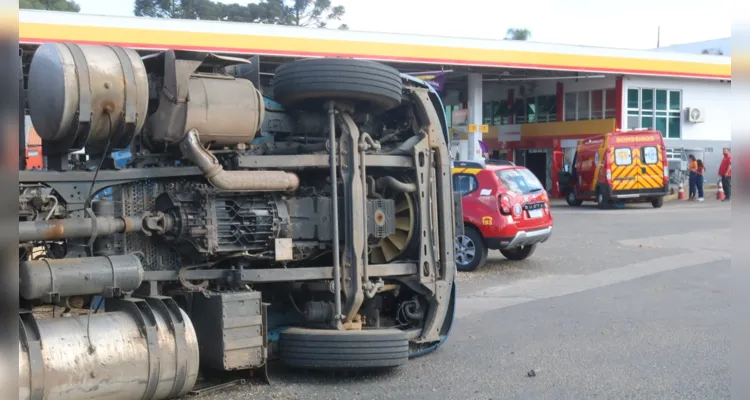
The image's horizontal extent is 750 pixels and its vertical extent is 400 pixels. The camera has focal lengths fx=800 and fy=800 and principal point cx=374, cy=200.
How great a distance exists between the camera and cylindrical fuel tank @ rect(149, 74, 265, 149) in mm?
5906

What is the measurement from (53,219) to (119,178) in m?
0.58

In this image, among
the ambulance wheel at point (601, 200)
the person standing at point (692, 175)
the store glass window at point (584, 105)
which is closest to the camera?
the ambulance wheel at point (601, 200)

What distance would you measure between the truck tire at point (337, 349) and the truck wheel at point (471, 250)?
6.54 metres

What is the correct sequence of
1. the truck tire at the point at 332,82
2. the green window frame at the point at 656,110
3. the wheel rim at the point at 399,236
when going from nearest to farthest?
1. the truck tire at the point at 332,82
2. the wheel rim at the point at 399,236
3. the green window frame at the point at 656,110

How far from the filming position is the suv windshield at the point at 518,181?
1305 centimetres

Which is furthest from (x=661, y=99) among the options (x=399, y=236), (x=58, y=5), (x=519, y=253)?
(x=399, y=236)

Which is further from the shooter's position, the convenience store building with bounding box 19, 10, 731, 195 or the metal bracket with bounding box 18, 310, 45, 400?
the convenience store building with bounding box 19, 10, 731, 195

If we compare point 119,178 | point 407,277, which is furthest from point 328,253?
point 119,178

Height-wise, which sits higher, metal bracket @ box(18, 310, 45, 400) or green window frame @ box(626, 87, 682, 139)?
green window frame @ box(626, 87, 682, 139)

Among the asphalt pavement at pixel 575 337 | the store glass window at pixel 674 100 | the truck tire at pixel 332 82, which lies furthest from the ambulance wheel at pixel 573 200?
the truck tire at pixel 332 82

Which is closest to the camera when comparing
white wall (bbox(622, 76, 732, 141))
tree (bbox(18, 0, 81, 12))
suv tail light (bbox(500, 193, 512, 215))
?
suv tail light (bbox(500, 193, 512, 215))

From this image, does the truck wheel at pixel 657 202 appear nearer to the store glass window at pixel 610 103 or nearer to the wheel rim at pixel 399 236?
the store glass window at pixel 610 103

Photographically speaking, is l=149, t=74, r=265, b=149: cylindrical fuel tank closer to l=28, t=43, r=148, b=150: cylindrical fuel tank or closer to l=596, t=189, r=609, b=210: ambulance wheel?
l=28, t=43, r=148, b=150: cylindrical fuel tank

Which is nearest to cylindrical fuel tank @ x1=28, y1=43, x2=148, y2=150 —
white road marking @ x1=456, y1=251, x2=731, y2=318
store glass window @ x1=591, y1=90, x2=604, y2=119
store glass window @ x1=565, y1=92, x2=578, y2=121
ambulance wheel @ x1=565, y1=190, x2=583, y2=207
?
white road marking @ x1=456, y1=251, x2=731, y2=318
